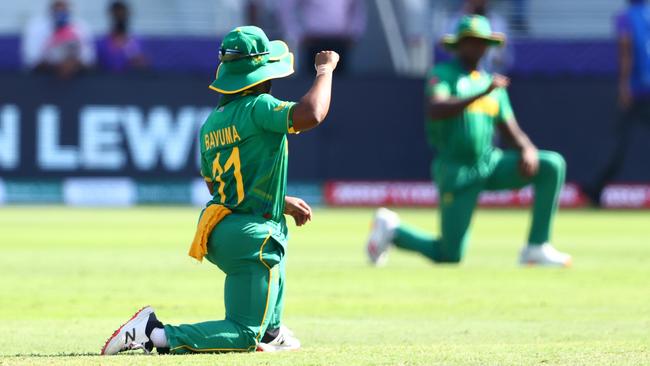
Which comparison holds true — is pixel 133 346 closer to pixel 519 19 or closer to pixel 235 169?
pixel 235 169

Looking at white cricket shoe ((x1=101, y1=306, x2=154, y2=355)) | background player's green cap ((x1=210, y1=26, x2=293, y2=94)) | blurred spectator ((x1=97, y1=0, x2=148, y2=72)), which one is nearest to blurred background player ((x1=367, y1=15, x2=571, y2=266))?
background player's green cap ((x1=210, y1=26, x2=293, y2=94))

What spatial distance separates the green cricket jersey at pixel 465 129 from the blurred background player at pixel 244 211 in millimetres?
4884

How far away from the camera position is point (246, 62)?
6801 millimetres

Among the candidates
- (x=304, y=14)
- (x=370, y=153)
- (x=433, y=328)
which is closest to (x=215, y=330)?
(x=433, y=328)

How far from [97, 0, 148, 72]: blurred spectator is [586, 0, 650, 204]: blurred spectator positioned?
6.49 meters

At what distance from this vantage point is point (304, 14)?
21703mm

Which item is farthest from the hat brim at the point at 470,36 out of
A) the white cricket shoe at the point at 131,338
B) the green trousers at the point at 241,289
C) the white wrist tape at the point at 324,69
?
the white cricket shoe at the point at 131,338

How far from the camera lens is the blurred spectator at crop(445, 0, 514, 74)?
1980cm

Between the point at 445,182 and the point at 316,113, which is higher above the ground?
the point at 316,113

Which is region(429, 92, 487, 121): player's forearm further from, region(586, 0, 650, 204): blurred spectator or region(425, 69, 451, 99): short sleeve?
region(586, 0, 650, 204): blurred spectator

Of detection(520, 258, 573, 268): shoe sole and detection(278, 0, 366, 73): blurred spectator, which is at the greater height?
detection(278, 0, 366, 73): blurred spectator

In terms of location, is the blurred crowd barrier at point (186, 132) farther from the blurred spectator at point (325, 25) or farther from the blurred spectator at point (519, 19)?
the blurred spectator at point (519, 19)

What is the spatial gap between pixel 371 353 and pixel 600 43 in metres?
16.7

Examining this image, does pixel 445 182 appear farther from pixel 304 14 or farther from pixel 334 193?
pixel 304 14
